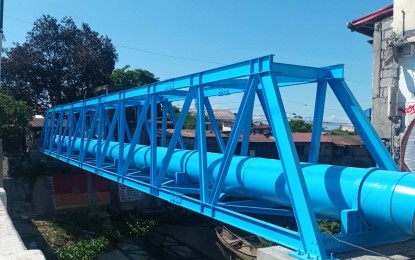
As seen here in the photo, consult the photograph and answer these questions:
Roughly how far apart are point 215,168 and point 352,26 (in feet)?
22.8

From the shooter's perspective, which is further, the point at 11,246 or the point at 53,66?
the point at 53,66

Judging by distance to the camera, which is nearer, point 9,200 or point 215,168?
point 215,168

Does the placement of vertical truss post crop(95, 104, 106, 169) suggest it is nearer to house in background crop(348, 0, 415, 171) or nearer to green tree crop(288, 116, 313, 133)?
house in background crop(348, 0, 415, 171)

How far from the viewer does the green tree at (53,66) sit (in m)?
27.2

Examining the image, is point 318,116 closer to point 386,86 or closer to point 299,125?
point 386,86

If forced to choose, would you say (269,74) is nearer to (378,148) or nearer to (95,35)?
(378,148)

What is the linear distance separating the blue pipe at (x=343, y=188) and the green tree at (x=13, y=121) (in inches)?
668

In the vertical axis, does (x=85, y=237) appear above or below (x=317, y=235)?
below

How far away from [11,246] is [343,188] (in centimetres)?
419

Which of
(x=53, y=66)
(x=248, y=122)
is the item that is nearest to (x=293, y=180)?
(x=248, y=122)

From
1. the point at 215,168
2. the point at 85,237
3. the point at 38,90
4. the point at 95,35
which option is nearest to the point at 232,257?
the point at 85,237

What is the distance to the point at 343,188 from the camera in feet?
15.9

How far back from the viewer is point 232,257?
1514 cm

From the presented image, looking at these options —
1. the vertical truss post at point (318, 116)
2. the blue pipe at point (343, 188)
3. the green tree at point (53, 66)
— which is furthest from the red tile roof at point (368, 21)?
the green tree at point (53, 66)
